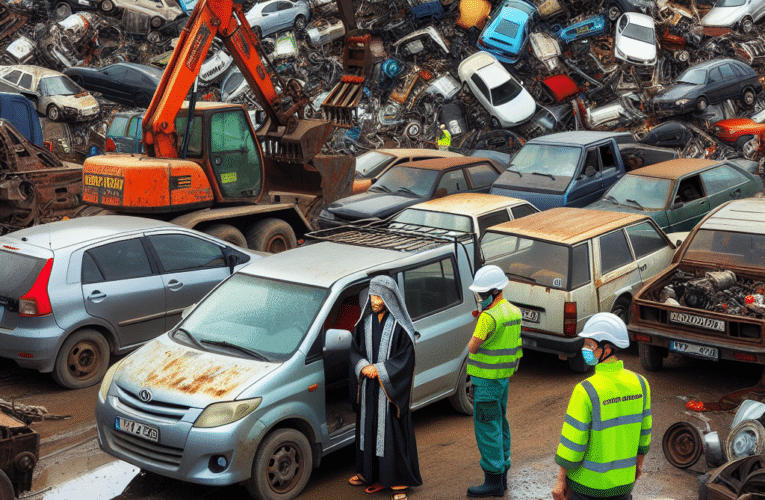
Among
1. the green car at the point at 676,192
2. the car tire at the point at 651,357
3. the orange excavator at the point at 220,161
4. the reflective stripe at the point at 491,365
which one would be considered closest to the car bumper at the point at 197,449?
the reflective stripe at the point at 491,365

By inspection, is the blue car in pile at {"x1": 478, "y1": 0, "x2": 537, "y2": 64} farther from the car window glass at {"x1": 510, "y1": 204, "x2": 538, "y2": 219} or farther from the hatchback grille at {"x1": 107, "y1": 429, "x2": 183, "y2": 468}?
the hatchback grille at {"x1": 107, "y1": 429, "x2": 183, "y2": 468}

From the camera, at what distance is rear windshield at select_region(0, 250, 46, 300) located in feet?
25.8

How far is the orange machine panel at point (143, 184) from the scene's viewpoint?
10992mm

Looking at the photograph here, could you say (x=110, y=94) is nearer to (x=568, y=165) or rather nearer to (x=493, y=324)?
(x=568, y=165)

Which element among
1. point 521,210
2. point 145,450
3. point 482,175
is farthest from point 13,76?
point 145,450

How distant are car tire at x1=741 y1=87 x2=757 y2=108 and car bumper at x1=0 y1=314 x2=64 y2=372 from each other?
1725 centimetres

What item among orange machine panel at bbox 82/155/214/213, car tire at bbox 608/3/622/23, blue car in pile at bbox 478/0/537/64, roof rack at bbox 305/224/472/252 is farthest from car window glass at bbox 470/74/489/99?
roof rack at bbox 305/224/472/252

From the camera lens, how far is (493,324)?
5.84 meters

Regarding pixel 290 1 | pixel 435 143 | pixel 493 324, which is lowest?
pixel 435 143

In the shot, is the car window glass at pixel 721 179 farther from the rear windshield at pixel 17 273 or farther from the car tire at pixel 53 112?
the car tire at pixel 53 112

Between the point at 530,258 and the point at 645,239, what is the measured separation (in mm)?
1724

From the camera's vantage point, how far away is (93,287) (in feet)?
26.8

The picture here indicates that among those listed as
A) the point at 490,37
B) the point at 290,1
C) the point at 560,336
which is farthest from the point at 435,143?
the point at 560,336

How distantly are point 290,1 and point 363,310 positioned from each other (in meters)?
19.5
